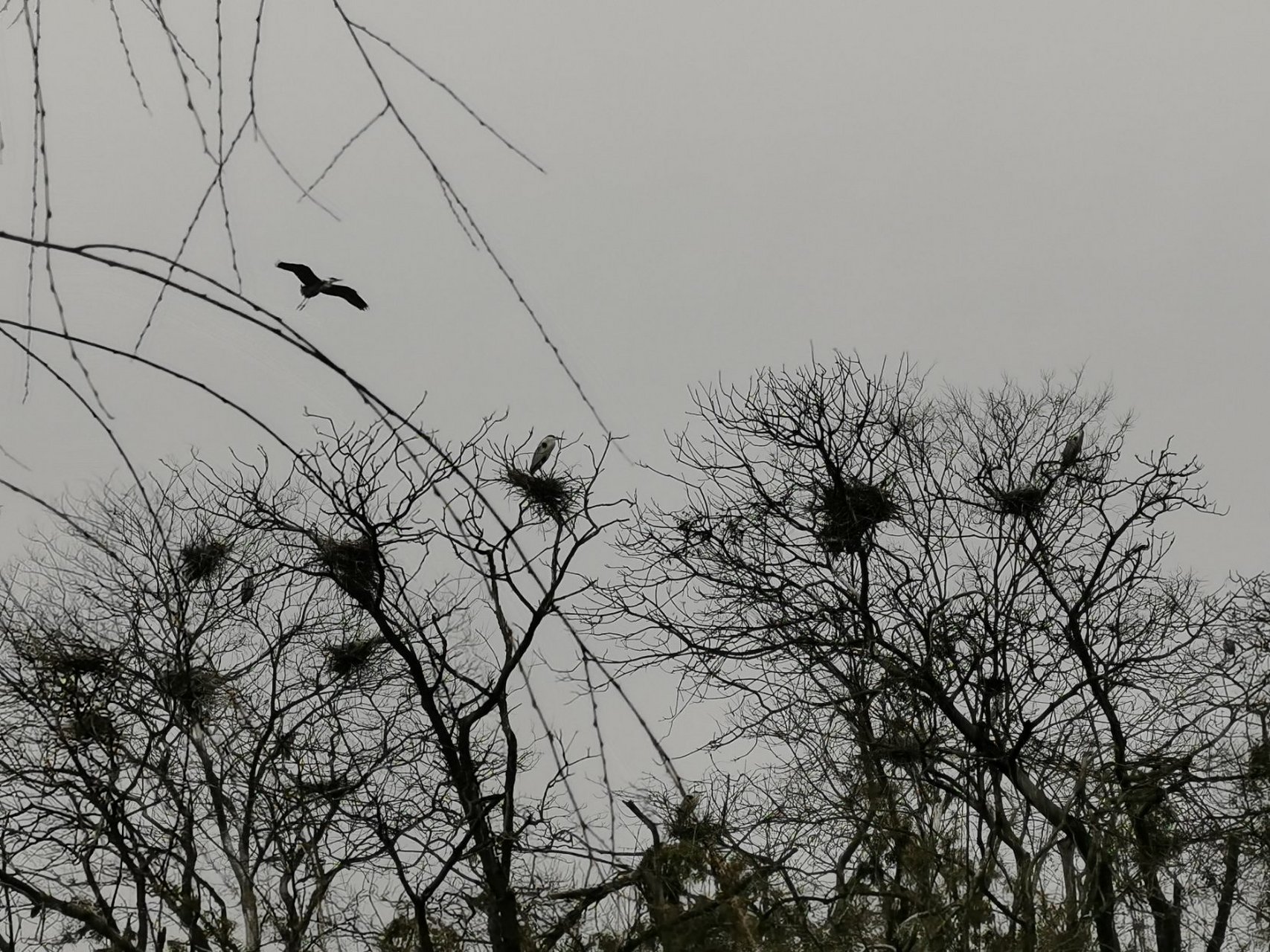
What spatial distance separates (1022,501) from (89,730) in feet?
33.0

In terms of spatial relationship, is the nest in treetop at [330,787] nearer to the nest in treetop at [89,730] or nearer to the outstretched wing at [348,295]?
the nest in treetop at [89,730]

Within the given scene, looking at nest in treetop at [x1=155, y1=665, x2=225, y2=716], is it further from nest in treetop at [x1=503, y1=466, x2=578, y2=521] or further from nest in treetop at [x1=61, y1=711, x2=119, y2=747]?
nest in treetop at [x1=503, y1=466, x2=578, y2=521]

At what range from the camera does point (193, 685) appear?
14016mm

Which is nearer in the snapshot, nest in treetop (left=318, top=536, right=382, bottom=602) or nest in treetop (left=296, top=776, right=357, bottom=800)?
nest in treetop (left=318, top=536, right=382, bottom=602)

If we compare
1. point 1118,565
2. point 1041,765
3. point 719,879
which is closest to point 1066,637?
point 1118,565

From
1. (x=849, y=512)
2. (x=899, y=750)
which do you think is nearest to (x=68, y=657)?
(x=849, y=512)

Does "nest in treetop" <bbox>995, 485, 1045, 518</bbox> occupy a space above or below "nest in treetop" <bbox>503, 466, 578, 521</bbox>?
above

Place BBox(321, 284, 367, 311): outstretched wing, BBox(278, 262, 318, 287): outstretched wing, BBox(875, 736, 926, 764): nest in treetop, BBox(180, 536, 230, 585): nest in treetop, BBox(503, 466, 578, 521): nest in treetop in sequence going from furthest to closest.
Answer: BBox(180, 536, 230, 585): nest in treetop → BBox(503, 466, 578, 521): nest in treetop → BBox(875, 736, 926, 764): nest in treetop → BBox(321, 284, 367, 311): outstretched wing → BBox(278, 262, 318, 287): outstretched wing

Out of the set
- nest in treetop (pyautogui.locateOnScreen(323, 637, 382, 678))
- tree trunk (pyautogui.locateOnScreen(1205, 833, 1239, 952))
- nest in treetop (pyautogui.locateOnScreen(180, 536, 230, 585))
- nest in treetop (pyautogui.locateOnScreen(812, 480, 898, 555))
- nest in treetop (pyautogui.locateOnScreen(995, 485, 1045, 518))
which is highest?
nest in treetop (pyautogui.locateOnScreen(180, 536, 230, 585))

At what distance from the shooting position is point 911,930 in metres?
4.87

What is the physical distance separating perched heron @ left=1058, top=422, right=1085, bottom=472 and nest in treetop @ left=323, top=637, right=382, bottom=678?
26.3 feet

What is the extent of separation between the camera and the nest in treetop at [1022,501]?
14.5 meters

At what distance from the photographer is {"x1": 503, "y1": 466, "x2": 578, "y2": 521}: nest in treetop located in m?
10.5

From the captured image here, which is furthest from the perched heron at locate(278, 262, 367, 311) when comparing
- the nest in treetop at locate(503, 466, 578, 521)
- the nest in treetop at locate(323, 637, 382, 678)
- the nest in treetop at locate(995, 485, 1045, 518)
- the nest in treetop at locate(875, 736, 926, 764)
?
the nest in treetop at locate(995, 485, 1045, 518)
